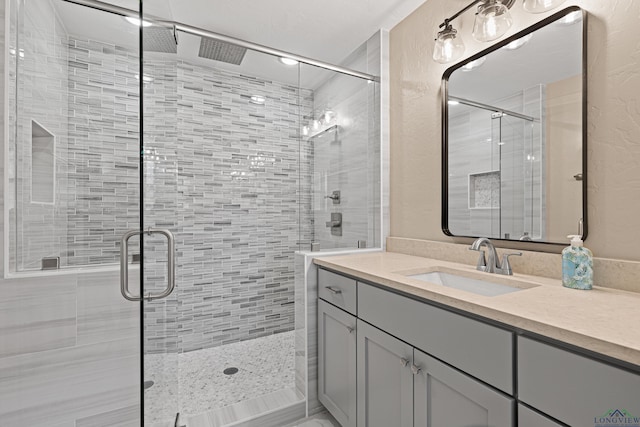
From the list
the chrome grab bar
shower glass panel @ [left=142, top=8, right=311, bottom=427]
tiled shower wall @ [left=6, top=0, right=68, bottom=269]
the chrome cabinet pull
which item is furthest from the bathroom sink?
tiled shower wall @ [left=6, top=0, right=68, bottom=269]

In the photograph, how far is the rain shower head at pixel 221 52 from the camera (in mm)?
2158

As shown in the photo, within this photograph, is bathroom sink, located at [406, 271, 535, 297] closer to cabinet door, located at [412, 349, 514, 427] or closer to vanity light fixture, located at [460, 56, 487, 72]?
cabinet door, located at [412, 349, 514, 427]

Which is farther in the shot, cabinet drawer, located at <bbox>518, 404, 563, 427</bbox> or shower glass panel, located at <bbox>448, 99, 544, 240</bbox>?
shower glass panel, located at <bbox>448, 99, 544, 240</bbox>

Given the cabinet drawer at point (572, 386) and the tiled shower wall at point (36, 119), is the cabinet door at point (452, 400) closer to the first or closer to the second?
the cabinet drawer at point (572, 386)

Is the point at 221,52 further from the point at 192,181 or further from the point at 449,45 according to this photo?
the point at 449,45

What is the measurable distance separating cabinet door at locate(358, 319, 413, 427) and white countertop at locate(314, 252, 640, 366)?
0.24m

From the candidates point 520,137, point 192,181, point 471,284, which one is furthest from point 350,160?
point 192,181

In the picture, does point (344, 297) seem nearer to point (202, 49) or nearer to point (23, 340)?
point (23, 340)

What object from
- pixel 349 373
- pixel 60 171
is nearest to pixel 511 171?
pixel 349 373

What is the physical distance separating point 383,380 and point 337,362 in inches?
14.9

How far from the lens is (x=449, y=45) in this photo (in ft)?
5.14

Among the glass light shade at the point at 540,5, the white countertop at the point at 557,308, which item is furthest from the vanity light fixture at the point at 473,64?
the white countertop at the point at 557,308

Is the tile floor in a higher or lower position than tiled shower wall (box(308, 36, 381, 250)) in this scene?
lower

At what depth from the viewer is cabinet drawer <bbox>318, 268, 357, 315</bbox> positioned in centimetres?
145
